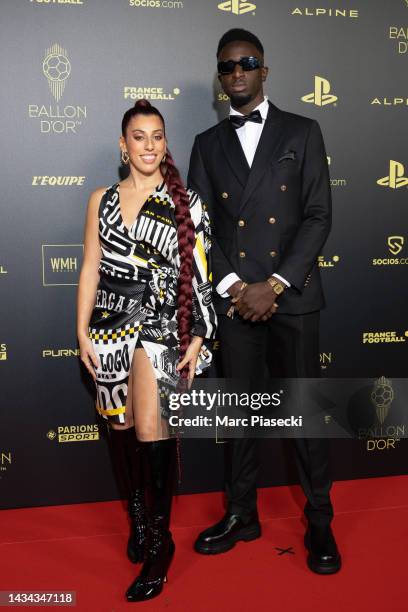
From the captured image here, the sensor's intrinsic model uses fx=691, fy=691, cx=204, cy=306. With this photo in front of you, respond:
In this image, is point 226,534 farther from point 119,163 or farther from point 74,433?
point 119,163

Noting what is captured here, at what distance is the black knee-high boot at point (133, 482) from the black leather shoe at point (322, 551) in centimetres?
66

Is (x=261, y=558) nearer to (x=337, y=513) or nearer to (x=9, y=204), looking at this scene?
(x=337, y=513)

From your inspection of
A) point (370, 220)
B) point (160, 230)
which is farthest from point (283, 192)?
point (370, 220)

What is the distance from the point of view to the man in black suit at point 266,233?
104 inches

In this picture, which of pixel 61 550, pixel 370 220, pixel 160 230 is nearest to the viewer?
pixel 160 230

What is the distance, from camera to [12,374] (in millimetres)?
3283

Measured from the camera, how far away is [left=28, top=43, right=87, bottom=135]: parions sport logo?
3.12 metres

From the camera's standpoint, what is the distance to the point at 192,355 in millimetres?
2570

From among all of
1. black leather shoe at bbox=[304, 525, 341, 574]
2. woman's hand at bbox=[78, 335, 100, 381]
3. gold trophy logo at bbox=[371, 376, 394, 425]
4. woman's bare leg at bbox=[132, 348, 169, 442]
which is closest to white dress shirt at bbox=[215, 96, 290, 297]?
Answer: woman's bare leg at bbox=[132, 348, 169, 442]

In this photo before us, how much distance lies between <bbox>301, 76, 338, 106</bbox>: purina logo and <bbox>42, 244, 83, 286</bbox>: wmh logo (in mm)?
1309

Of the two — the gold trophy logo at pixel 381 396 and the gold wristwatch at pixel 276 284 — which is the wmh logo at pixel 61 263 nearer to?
the gold wristwatch at pixel 276 284

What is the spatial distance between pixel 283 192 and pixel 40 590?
1753mm

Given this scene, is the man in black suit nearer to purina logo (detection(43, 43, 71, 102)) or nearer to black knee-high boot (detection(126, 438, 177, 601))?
black knee-high boot (detection(126, 438, 177, 601))

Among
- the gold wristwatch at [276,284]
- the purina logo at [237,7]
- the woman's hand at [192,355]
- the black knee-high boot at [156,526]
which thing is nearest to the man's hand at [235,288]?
the gold wristwatch at [276,284]
